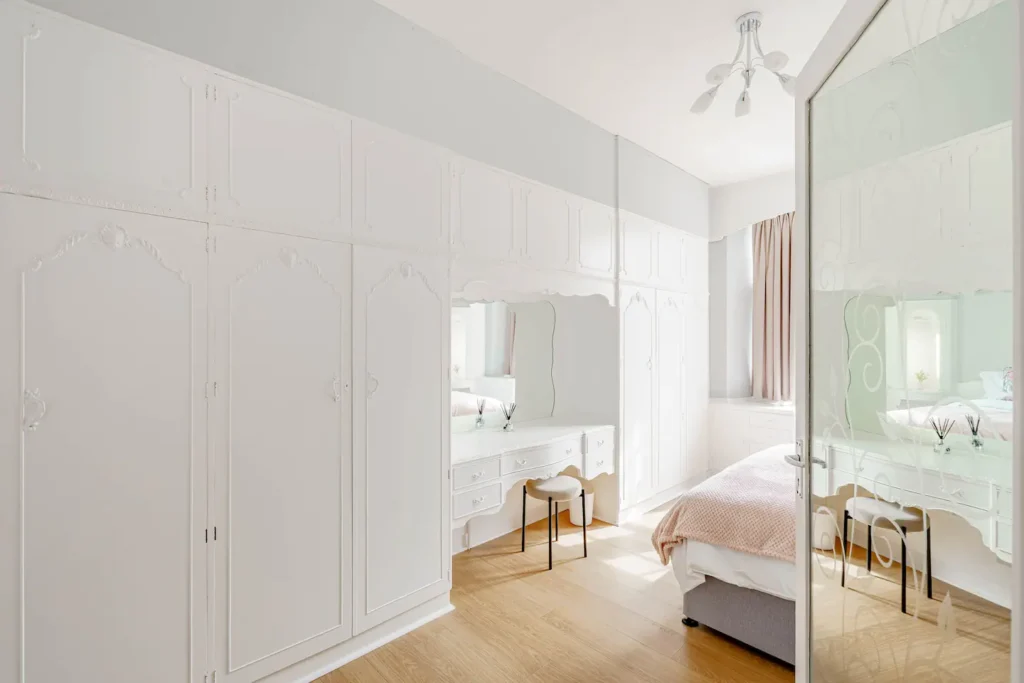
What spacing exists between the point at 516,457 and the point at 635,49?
236cm

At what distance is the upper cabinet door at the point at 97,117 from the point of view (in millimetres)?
1486

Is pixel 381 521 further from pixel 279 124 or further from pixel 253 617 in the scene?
pixel 279 124

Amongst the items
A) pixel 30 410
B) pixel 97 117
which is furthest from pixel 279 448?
pixel 97 117

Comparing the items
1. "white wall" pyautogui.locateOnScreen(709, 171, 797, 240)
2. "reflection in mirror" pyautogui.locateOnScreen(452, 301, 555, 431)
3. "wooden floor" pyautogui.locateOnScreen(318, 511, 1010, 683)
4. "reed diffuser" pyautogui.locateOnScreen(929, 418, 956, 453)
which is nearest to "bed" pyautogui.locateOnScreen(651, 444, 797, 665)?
"wooden floor" pyautogui.locateOnScreen(318, 511, 1010, 683)

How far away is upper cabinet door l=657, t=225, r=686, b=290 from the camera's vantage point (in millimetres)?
4344

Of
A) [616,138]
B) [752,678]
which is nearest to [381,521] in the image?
[752,678]

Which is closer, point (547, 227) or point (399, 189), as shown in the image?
point (399, 189)

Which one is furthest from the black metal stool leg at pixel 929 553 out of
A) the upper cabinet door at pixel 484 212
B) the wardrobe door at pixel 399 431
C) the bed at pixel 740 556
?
the upper cabinet door at pixel 484 212

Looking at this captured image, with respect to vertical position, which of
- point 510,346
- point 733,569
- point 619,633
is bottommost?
point 619,633

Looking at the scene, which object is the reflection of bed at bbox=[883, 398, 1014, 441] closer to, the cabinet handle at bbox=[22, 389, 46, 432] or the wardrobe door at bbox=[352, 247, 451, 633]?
the wardrobe door at bbox=[352, 247, 451, 633]

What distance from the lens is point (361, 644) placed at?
2283mm

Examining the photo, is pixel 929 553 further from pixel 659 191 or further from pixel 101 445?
pixel 659 191

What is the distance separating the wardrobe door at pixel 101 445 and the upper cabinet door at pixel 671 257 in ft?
11.4

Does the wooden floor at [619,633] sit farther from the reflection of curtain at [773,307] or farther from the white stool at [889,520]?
the reflection of curtain at [773,307]
